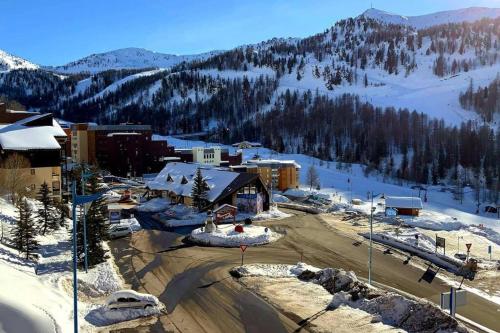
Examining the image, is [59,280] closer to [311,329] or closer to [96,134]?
[311,329]

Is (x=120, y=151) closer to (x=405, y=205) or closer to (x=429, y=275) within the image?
(x=405, y=205)

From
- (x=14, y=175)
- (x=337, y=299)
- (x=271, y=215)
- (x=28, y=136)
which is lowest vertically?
(x=271, y=215)

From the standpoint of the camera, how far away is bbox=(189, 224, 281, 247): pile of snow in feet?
126

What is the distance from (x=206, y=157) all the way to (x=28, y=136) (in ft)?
161

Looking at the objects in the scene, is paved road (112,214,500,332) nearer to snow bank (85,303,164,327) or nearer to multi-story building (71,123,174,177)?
snow bank (85,303,164,327)

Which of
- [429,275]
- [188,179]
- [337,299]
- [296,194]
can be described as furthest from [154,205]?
[337,299]

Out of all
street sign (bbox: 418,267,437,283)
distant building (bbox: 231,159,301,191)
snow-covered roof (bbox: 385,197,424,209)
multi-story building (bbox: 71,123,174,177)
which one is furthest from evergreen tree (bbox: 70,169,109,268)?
multi-story building (bbox: 71,123,174,177)

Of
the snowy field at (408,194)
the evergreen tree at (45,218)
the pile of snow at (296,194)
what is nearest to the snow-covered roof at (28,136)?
the evergreen tree at (45,218)

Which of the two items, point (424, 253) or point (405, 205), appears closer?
point (424, 253)

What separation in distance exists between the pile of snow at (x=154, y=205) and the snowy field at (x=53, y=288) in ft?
66.4

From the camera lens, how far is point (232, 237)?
38906 mm

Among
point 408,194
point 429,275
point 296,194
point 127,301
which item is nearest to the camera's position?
point 127,301

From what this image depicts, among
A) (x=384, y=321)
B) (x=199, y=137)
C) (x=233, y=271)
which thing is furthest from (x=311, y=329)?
(x=199, y=137)

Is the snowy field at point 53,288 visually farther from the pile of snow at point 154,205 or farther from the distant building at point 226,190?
the pile of snow at point 154,205
